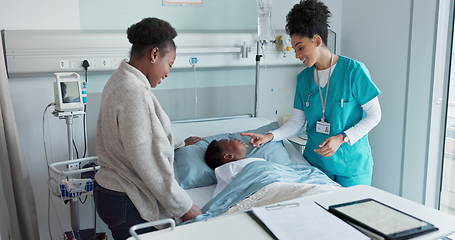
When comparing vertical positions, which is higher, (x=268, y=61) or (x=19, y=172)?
(x=268, y=61)

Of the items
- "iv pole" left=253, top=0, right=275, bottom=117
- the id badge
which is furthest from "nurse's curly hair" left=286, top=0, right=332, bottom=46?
"iv pole" left=253, top=0, right=275, bottom=117

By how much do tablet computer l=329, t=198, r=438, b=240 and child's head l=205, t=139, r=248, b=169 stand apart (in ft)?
3.49

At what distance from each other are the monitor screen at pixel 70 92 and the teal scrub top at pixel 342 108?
1198 millimetres

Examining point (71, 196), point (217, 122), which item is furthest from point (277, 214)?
point (217, 122)

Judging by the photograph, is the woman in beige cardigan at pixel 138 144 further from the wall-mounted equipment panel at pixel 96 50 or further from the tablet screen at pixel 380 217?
the wall-mounted equipment panel at pixel 96 50

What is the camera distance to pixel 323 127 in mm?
2041

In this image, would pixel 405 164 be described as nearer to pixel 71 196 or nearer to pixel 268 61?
pixel 268 61

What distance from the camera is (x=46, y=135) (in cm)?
256

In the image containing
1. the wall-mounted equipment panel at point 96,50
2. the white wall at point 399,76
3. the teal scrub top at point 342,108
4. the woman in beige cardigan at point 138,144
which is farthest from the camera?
the white wall at point 399,76

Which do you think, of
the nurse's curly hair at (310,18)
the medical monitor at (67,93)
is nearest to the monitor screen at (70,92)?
the medical monitor at (67,93)

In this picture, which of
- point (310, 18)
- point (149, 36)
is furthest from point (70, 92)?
point (310, 18)

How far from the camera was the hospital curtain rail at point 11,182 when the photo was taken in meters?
2.04

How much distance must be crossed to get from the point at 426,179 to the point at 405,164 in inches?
6.7

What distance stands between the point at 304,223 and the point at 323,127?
1.01m
